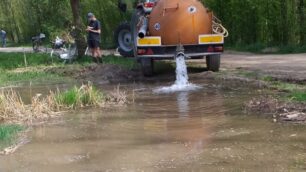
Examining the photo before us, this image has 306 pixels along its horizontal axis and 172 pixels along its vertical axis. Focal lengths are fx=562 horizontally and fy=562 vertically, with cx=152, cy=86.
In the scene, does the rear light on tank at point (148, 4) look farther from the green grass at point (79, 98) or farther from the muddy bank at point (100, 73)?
the green grass at point (79, 98)

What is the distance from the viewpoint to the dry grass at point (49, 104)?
919 cm

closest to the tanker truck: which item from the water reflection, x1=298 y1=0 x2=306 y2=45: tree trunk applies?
the water reflection

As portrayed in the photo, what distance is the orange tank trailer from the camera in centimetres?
1352

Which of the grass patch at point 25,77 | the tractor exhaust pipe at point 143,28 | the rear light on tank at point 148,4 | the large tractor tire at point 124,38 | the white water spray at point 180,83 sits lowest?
the grass patch at point 25,77

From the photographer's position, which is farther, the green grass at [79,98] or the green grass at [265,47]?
the green grass at [265,47]

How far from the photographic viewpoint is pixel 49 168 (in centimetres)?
618

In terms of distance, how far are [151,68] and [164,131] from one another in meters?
6.85

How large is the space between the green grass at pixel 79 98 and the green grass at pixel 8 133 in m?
1.71

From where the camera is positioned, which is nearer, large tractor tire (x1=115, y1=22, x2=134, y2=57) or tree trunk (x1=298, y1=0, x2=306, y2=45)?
large tractor tire (x1=115, y1=22, x2=134, y2=57)

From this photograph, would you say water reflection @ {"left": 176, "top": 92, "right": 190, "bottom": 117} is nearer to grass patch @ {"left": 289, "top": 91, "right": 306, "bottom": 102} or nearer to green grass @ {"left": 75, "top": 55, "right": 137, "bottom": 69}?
grass patch @ {"left": 289, "top": 91, "right": 306, "bottom": 102}

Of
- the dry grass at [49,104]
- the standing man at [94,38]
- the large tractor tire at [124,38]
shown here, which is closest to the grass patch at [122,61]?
the standing man at [94,38]

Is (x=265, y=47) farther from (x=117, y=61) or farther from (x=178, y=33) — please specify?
(x=178, y=33)

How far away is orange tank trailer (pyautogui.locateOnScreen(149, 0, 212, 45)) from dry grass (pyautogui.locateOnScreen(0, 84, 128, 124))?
3165mm

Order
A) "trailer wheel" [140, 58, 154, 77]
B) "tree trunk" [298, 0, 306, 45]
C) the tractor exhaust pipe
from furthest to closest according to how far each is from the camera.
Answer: "tree trunk" [298, 0, 306, 45] → "trailer wheel" [140, 58, 154, 77] → the tractor exhaust pipe
